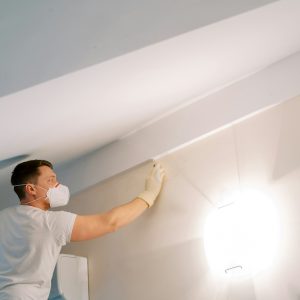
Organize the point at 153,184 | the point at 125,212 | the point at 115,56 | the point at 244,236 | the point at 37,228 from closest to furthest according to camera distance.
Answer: the point at 115,56 < the point at 244,236 < the point at 37,228 < the point at 125,212 < the point at 153,184

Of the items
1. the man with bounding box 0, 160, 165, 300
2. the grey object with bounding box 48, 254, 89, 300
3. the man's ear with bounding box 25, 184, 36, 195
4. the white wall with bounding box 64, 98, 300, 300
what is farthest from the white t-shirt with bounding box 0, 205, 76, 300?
the white wall with bounding box 64, 98, 300, 300

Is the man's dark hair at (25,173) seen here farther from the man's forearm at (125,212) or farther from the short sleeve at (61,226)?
the man's forearm at (125,212)

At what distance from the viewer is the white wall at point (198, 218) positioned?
1369 millimetres

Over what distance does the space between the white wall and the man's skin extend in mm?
147

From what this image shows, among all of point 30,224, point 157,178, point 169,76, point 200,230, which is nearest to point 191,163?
point 157,178

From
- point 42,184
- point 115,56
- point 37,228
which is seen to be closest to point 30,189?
point 42,184

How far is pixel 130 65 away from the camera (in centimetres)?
122

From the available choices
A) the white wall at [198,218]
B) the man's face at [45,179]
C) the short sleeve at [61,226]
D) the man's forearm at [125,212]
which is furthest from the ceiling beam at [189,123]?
the short sleeve at [61,226]

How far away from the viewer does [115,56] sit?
3.64ft

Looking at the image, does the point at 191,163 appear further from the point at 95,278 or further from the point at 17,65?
the point at 17,65

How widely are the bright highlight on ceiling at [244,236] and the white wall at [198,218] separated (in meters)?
0.03

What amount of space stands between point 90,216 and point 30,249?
0.83ft

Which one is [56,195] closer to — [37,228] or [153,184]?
[37,228]

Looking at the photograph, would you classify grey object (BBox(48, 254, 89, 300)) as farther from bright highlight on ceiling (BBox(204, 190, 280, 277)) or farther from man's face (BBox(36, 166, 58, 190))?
bright highlight on ceiling (BBox(204, 190, 280, 277))
